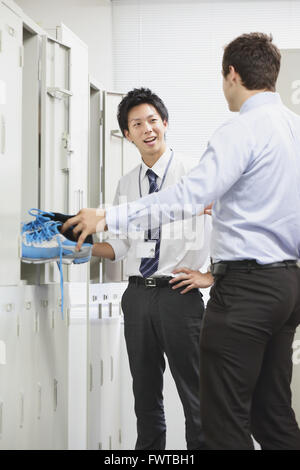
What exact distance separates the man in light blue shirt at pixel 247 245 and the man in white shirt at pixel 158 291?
1.98 ft

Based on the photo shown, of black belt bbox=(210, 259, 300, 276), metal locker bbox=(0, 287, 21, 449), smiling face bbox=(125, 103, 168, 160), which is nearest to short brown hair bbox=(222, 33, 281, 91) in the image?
black belt bbox=(210, 259, 300, 276)

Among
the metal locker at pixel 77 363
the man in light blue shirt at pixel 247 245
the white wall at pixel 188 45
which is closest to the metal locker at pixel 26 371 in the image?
the metal locker at pixel 77 363

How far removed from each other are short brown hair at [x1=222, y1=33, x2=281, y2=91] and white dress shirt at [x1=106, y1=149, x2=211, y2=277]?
0.74 metres

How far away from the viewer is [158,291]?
6.80 ft

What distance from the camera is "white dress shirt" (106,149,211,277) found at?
2115 millimetres

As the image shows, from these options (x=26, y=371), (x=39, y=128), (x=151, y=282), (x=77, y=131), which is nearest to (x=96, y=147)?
(x=77, y=131)

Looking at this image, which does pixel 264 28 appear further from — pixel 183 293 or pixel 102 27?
pixel 183 293

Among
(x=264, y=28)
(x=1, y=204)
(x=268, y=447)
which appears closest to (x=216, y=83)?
(x=264, y=28)

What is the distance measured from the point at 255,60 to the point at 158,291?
915 mm

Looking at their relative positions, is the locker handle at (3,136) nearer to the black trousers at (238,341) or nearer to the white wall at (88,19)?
the black trousers at (238,341)

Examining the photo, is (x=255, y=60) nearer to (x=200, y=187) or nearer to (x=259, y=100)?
(x=259, y=100)

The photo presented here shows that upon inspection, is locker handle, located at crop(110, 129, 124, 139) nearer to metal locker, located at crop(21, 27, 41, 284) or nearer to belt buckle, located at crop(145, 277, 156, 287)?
metal locker, located at crop(21, 27, 41, 284)

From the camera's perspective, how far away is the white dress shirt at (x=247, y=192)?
1.36 metres

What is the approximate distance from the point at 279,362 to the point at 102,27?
112 inches
